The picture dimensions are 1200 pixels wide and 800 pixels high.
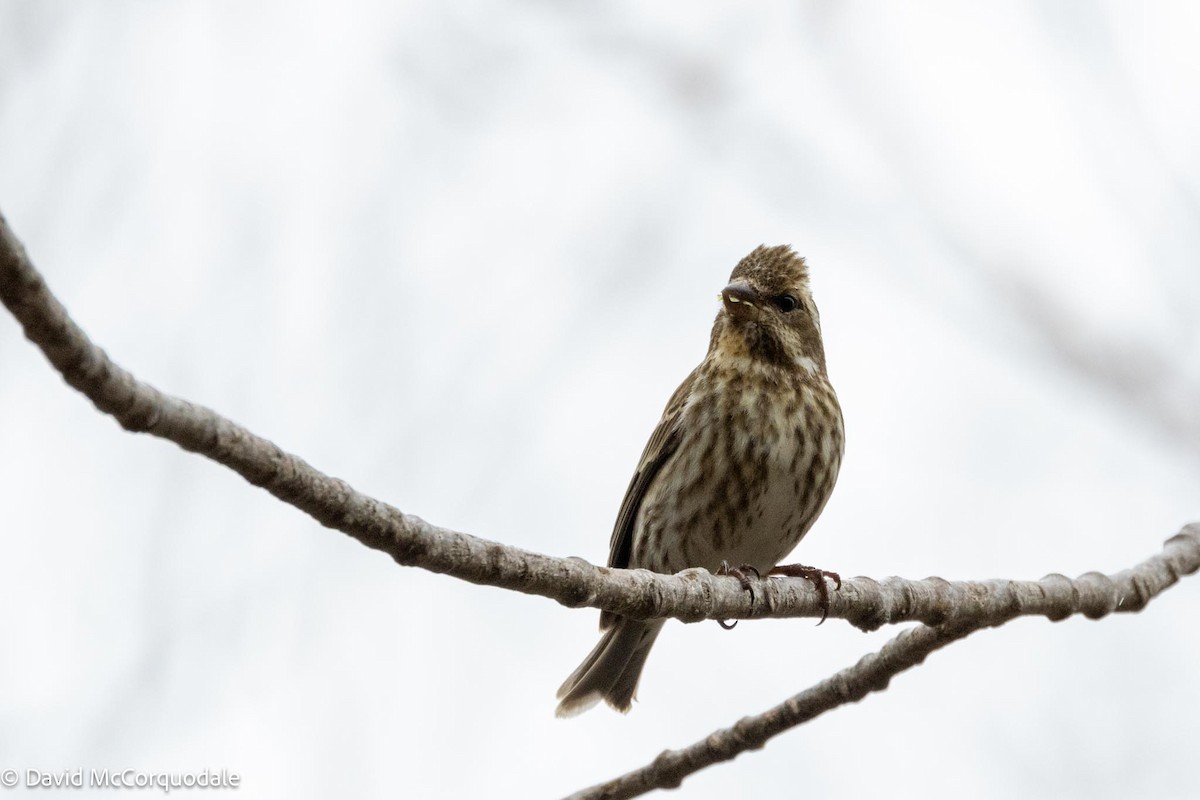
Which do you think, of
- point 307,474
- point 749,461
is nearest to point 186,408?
point 307,474

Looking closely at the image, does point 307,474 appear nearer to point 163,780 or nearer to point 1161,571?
point 163,780

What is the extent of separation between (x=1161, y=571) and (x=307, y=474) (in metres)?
3.37

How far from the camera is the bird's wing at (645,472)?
618cm

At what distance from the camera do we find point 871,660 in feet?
14.9

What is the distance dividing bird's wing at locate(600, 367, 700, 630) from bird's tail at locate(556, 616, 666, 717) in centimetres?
27

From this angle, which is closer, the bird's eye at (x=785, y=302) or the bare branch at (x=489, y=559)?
the bare branch at (x=489, y=559)

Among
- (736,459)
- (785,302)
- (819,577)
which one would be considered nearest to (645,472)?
(736,459)

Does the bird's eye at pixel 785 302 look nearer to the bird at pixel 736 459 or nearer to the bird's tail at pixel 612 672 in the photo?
the bird at pixel 736 459

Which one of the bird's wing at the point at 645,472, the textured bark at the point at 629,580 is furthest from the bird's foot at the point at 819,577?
the bird's wing at the point at 645,472

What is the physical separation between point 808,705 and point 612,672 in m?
2.08

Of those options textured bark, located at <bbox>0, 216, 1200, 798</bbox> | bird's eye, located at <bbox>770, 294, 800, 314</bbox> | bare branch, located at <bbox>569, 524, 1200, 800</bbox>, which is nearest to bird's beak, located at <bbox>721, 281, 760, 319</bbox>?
bird's eye, located at <bbox>770, 294, 800, 314</bbox>

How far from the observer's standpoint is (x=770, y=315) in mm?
6324

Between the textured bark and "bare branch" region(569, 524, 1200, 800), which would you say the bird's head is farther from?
"bare branch" region(569, 524, 1200, 800)

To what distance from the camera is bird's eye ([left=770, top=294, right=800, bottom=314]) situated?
253 inches
